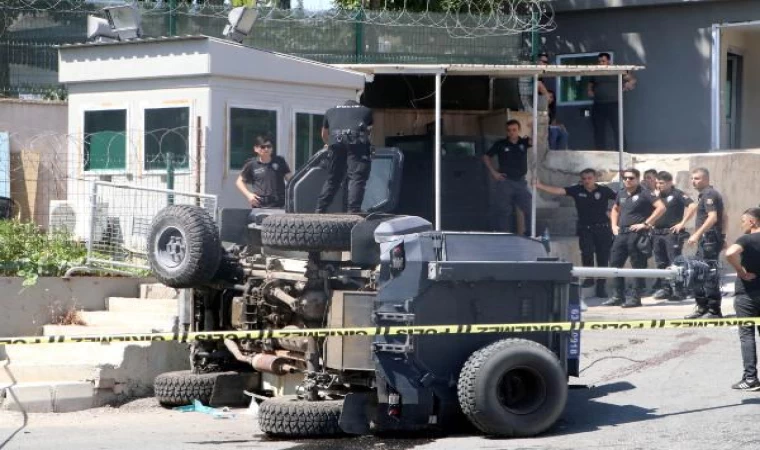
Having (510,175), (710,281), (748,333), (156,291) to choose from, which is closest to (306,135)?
(510,175)

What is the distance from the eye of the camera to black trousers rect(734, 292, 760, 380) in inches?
422

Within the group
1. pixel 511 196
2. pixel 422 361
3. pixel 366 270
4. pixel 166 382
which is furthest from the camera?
pixel 511 196

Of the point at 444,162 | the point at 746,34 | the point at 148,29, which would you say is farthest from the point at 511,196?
the point at 746,34

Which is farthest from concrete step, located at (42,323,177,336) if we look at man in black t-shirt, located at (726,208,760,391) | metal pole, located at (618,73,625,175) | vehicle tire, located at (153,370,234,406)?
metal pole, located at (618,73,625,175)

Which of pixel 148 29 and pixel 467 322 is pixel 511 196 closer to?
pixel 148 29

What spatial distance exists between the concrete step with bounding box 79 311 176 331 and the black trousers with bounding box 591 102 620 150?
397 inches

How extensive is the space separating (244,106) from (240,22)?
1.45 meters

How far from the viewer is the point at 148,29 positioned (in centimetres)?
1816

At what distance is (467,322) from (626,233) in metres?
7.09

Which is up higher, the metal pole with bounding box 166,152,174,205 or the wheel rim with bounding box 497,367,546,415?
the metal pole with bounding box 166,152,174,205

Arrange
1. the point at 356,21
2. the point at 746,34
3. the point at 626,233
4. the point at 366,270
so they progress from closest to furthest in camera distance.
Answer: the point at 366,270, the point at 626,233, the point at 356,21, the point at 746,34

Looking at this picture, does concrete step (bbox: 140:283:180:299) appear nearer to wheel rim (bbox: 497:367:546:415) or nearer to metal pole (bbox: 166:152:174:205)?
metal pole (bbox: 166:152:174:205)

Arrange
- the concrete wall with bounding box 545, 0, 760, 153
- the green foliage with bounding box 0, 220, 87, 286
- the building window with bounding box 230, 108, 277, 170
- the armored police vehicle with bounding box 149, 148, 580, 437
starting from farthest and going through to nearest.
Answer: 1. the concrete wall with bounding box 545, 0, 760, 153
2. the building window with bounding box 230, 108, 277, 170
3. the green foliage with bounding box 0, 220, 87, 286
4. the armored police vehicle with bounding box 149, 148, 580, 437

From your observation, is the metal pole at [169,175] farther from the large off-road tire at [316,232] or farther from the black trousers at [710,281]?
the black trousers at [710,281]
